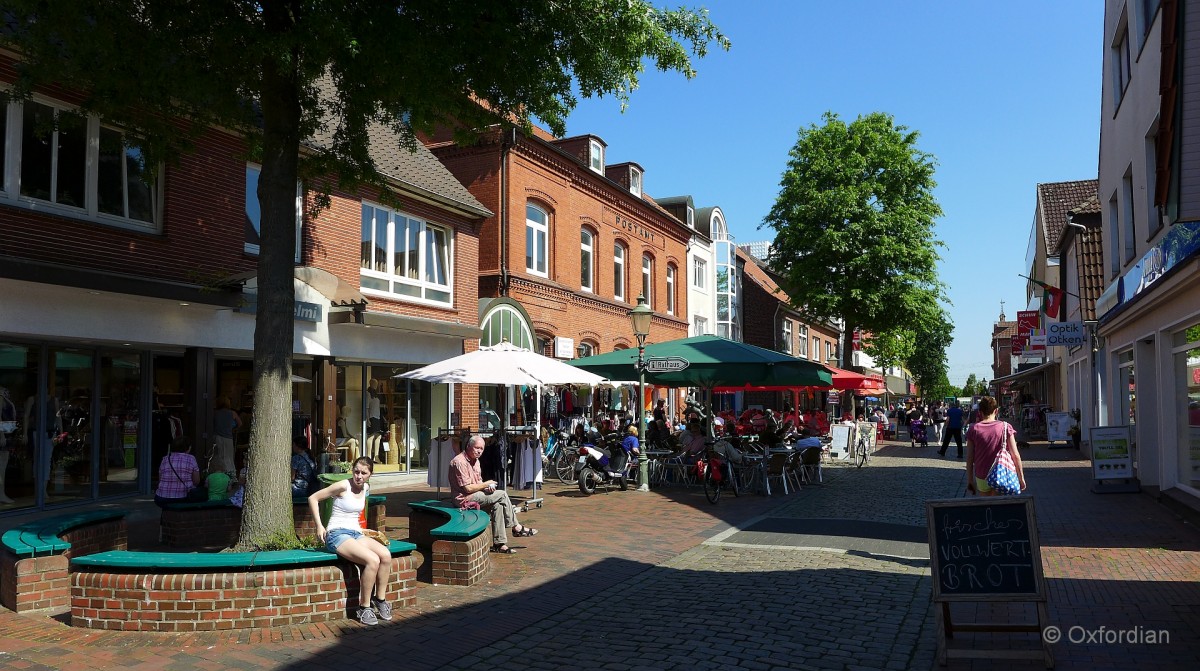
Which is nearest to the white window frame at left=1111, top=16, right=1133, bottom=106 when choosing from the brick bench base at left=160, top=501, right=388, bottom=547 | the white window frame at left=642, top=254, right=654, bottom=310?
the brick bench base at left=160, top=501, right=388, bottom=547

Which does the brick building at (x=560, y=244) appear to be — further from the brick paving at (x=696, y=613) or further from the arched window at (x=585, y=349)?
the brick paving at (x=696, y=613)

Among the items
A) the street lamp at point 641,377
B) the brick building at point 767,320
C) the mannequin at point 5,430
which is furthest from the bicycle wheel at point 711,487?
the brick building at point 767,320

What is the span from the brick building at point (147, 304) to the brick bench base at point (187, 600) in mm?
4929

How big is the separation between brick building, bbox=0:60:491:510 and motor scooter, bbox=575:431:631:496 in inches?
179

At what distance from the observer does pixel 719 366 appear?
14672 mm

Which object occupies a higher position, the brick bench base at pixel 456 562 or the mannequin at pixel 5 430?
the mannequin at pixel 5 430

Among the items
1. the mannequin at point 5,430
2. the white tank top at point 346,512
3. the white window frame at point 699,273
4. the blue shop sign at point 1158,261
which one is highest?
the white window frame at point 699,273

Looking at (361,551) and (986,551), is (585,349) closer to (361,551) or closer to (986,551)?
(361,551)

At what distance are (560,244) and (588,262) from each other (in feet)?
7.62

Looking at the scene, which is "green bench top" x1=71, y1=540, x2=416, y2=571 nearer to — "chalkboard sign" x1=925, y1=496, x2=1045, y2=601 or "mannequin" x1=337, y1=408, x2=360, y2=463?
"chalkboard sign" x1=925, y1=496, x2=1045, y2=601

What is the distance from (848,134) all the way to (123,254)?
28.5 meters

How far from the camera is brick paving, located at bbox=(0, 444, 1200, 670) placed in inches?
213

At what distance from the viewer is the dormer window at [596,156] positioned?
2691cm

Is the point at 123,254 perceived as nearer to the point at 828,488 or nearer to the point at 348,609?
the point at 348,609
